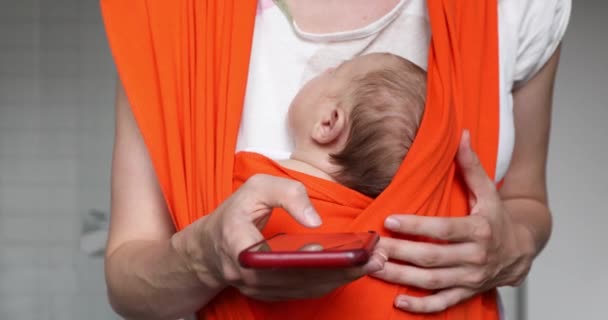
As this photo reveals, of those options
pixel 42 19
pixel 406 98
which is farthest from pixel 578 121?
pixel 406 98

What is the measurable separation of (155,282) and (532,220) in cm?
50

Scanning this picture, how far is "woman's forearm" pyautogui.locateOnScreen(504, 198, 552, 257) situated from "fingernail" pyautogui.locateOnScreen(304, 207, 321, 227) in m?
0.43

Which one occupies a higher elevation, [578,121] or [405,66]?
[405,66]

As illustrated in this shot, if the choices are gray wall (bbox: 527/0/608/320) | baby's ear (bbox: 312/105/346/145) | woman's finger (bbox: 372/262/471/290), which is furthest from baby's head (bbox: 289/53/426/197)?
gray wall (bbox: 527/0/608/320)

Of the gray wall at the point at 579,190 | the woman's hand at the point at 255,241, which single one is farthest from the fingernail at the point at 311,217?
the gray wall at the point at 579,190

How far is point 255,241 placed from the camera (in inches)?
30.1

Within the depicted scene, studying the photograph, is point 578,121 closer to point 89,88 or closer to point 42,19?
point 89,88

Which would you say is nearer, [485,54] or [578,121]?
[485,54]

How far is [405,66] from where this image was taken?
1.08 metres

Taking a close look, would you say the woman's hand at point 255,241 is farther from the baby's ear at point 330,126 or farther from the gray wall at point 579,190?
the gray wall at point 579,190

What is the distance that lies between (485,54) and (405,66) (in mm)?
117

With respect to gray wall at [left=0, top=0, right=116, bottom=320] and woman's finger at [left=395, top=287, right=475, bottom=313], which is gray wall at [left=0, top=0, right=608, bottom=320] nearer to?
gray wall at [left=0, top=0, right=116, bottom=320]

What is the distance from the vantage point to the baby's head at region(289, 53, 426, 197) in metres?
1.03

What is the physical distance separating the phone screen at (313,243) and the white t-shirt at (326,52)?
0.26 m
